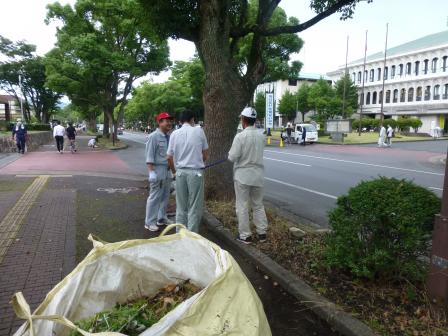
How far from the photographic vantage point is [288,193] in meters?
9.45

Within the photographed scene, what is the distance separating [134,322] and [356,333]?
179 centimetres

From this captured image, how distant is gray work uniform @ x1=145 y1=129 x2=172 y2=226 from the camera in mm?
5512

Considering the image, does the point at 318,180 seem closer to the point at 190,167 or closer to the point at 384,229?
the point at 190,167

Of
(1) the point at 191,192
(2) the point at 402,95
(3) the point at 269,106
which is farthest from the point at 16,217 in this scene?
(2) the point at 402,95

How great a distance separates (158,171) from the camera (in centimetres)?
567

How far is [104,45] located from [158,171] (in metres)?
23.3

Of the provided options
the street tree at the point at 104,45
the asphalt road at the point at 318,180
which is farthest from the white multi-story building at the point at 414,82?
the asphalt road at the point at 318,180

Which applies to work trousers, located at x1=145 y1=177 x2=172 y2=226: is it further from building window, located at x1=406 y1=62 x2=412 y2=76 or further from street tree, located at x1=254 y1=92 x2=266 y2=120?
street tree, located at x1=254 y1=92 x2=266 y2=120

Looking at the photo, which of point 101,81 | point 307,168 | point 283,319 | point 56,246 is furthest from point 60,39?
point 283,319

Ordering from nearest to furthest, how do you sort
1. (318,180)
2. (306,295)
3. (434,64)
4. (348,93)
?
(306,295) → (318,180) → (434,64) → (348,93)

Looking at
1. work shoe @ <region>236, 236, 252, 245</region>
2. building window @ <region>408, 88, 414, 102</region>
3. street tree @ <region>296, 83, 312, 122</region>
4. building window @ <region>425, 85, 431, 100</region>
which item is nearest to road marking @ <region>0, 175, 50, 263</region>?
work shoe @ <region>236, 236, 252, 245</region>

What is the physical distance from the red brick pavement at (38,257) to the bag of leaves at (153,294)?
1408 millimetres

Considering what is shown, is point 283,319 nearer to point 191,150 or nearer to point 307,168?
point 191,150

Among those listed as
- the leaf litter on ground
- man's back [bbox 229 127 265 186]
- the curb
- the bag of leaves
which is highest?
man's back [bbox 229 127 265 186]
